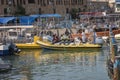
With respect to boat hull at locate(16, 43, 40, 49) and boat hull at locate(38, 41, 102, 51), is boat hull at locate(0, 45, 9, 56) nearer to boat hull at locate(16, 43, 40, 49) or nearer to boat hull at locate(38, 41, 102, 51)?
boat hull at locate(38, 41, 102, 51)

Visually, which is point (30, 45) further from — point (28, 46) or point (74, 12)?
point (74, 12)

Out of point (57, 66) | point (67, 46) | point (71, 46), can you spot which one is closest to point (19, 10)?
point (67, 46)

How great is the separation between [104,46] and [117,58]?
34083 mm

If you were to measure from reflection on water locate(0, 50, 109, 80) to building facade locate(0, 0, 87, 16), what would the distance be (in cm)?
5615

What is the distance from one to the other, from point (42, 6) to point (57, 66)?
80.8 meters

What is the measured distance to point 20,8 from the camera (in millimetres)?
114812

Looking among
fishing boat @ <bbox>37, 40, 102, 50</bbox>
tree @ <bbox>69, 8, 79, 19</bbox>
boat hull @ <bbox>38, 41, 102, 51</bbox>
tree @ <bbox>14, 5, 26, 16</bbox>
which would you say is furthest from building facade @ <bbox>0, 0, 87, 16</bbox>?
boat hull @ <bbox>38, 41, 102, 51</bbox>

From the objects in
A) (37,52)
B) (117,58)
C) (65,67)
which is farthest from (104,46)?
(117,58)

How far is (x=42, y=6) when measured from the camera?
406ft

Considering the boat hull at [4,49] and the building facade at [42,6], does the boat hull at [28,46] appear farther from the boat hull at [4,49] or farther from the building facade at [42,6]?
the building facade at [42,6]

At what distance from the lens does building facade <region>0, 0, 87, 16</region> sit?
114025 millimetres

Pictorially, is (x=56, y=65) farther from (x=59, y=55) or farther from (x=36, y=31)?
(x=36, y=31)

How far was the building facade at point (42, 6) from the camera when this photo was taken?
114025mm

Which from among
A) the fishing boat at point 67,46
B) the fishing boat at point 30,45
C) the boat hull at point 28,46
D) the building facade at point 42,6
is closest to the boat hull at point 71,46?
the fishing boat at point 67,46
